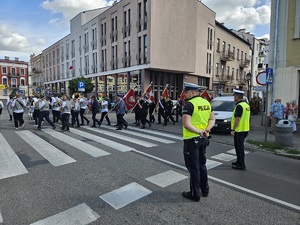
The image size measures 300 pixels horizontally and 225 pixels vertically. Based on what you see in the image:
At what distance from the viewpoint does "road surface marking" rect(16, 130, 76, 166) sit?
19.0ft

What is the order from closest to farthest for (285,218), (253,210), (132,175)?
(285,218) < (253,210) < (132,175)

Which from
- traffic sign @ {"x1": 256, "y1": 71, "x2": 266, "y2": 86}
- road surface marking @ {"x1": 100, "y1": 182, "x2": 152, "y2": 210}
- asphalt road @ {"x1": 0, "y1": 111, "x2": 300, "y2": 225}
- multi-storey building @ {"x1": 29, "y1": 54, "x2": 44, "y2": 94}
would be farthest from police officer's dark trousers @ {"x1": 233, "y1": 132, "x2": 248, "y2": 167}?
multi-storey building @ {"x1": 29, "y1": 54, "x2": 44, "y2": 94}

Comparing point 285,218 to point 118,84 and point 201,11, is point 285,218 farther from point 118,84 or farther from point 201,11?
point 201,11

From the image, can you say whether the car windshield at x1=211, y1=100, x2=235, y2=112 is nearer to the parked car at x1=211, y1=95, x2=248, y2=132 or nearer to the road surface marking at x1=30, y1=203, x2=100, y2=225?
the parked car at x1=211, y1=95, x2=248, y2=132

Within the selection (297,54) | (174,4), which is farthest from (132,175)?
(174,4)

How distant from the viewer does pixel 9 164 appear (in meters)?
5.53

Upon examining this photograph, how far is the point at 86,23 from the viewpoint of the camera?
3678 centimetres

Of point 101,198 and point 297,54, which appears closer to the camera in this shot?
point 101,198

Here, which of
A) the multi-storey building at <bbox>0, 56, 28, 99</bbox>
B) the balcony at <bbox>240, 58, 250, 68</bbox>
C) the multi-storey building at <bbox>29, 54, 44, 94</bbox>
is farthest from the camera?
the multi-storey building at <bbox>0, 56, 28, 99</bbox>

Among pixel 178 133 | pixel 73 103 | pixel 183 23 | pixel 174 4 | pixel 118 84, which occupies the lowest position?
pixel 178 133

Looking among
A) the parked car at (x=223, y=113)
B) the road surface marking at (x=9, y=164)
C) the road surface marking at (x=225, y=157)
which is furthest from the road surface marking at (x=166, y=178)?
the parked car at (x=223, y=113)

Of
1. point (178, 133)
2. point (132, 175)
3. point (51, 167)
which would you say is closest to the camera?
point (132, 175)

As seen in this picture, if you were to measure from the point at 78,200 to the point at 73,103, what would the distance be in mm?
9481

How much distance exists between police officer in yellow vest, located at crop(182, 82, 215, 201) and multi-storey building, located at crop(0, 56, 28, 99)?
7886cm
